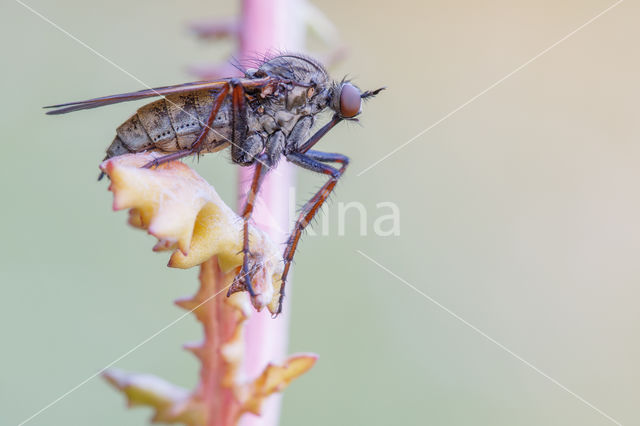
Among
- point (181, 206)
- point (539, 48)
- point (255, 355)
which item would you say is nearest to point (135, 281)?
point (255, 355)

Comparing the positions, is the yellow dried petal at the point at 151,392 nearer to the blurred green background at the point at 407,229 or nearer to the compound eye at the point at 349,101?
the compound eye at the point at 349,101

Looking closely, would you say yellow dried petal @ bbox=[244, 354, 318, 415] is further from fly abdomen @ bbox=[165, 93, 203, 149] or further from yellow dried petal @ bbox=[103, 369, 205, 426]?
fly abdomen @ bbox=[165, 93, 203, 149]

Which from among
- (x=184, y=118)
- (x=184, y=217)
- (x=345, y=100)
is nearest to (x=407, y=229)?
(x=345, y=100)

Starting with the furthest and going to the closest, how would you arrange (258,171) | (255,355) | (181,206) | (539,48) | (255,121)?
(539,48), (255,121), (258,171), (255,355), (181,206)

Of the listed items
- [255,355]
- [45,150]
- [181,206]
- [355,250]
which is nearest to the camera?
[181,206]

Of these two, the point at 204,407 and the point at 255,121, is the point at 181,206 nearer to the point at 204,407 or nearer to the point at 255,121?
the point at 204,407

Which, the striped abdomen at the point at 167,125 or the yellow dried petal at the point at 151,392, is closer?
the yellow dried petal at the point at 151,392

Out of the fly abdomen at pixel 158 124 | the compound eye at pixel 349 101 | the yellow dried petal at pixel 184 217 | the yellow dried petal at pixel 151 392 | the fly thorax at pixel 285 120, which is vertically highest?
the compound eye at pixel 349 101

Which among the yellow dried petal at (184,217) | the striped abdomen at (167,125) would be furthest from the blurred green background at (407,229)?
the yellow dried petal at (184,217)
